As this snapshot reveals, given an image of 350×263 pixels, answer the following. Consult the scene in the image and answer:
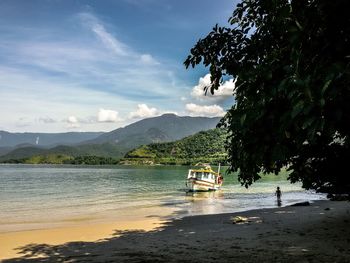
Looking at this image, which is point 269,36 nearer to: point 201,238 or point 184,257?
point 184,257

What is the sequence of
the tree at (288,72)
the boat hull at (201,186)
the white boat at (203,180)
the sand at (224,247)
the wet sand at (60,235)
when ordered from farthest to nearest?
1. the white boat at (203,180)
2. the boat hull at (201,186)
3. the wet sand at (60,235)
4. the sand at (224,247)
5. the tree at (288,72)

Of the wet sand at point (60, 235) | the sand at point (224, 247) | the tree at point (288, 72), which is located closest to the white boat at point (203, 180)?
the wet sand at point (60, 235)

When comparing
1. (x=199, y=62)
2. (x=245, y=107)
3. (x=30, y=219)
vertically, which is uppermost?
(x=199, y=62)

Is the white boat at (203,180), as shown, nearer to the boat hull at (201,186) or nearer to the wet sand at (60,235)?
the boat hull at (201,186)

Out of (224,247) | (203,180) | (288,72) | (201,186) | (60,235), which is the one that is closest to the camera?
(288,72)

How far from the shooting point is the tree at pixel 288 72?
13.4ft

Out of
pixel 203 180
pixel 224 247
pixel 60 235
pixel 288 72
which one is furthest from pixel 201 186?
pixel 288 72

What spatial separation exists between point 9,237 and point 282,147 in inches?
819

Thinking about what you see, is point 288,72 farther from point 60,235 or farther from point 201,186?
point 201,186

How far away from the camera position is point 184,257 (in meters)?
13.2

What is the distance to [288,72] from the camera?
478 cm

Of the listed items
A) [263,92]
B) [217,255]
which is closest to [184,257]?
[217,255]

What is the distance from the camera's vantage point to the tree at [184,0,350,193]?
4098 mm

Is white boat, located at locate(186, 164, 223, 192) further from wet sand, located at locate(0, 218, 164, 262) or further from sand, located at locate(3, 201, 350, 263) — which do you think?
sand, located at locate(3, 201, 350, 263)
